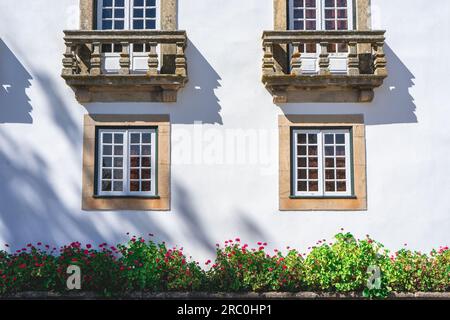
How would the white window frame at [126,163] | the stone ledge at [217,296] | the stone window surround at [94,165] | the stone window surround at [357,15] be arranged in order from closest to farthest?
1. the stone ledge at [217,296]
2. the stone window surround at [94,165]
3. the white window frame at [126,163]
4. the stone window surround at [357,15]

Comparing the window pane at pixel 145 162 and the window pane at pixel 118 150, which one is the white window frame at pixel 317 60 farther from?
the window pane at pixel 118 150

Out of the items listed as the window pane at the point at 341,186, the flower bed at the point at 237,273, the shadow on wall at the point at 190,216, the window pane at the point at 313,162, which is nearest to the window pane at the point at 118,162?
the shadow on wall at the point at 190,216

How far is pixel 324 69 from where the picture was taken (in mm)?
13781

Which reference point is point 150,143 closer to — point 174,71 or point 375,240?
point 174,71

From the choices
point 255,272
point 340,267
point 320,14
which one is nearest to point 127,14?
point 320,14

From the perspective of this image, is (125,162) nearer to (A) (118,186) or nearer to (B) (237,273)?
(A) (118,186)

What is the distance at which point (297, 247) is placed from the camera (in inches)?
540

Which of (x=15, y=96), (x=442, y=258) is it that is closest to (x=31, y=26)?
(x=15, y=96)

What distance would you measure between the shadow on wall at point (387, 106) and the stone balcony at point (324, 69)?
0.14 metres

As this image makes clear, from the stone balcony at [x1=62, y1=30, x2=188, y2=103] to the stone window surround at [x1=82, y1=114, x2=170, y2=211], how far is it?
40 cm

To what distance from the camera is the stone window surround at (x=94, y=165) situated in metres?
13.8

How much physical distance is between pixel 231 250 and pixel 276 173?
1.81 metres

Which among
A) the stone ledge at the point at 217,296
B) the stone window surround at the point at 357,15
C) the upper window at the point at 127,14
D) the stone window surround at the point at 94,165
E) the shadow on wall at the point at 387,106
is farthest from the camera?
the upper window at the point at 127,14

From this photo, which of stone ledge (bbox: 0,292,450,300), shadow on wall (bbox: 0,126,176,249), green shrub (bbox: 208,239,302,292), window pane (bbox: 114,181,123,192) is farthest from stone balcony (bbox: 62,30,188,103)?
stone ledge (bbox: 0,292,450,300)
